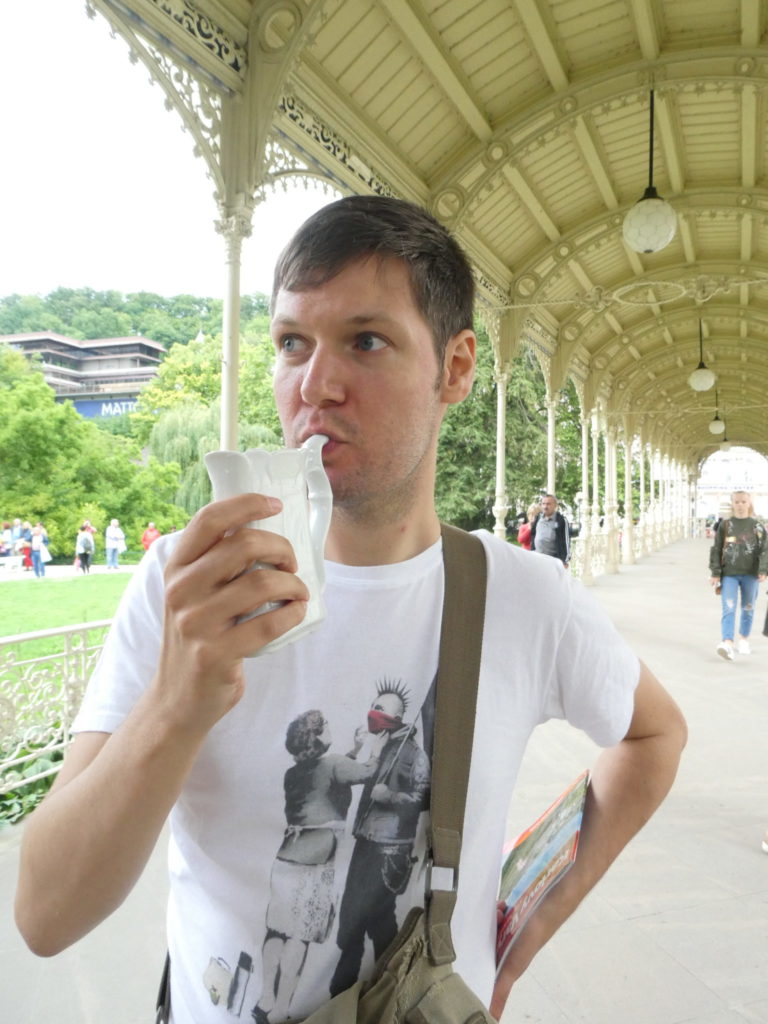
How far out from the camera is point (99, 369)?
4638cm

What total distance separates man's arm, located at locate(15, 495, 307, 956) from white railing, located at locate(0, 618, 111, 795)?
11.5 feet

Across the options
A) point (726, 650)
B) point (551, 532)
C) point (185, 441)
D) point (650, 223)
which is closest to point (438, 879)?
point (650, 223)

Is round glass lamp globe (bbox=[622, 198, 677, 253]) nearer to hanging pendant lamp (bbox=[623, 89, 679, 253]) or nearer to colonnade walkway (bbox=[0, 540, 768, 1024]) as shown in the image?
hanging pendant lamp (bbox=[623, 89, 679, 253])

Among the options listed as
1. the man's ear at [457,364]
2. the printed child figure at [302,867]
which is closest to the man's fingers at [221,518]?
the printed child figure at [302,867]

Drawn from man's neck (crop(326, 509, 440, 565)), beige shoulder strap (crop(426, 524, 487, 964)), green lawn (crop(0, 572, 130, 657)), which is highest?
man's neck (crop(326, 509, 440, 565))

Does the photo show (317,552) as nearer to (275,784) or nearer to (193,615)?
(193,615)

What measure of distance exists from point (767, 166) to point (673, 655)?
5.79 metres

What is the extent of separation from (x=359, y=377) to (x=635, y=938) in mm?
2690

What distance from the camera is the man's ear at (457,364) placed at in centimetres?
98

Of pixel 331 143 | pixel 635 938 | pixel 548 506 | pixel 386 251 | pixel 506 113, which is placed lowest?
pixel 635 938

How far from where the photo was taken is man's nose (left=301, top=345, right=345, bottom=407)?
2.53 ft

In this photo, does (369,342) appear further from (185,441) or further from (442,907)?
(185,441)

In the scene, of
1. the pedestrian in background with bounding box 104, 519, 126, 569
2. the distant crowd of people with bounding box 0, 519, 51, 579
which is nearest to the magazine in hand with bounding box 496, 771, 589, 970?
the distant crowd of people with bounding box 0, 519, 51, 579

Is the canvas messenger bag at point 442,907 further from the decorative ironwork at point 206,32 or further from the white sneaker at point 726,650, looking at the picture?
the white sneaker at point 726,650
